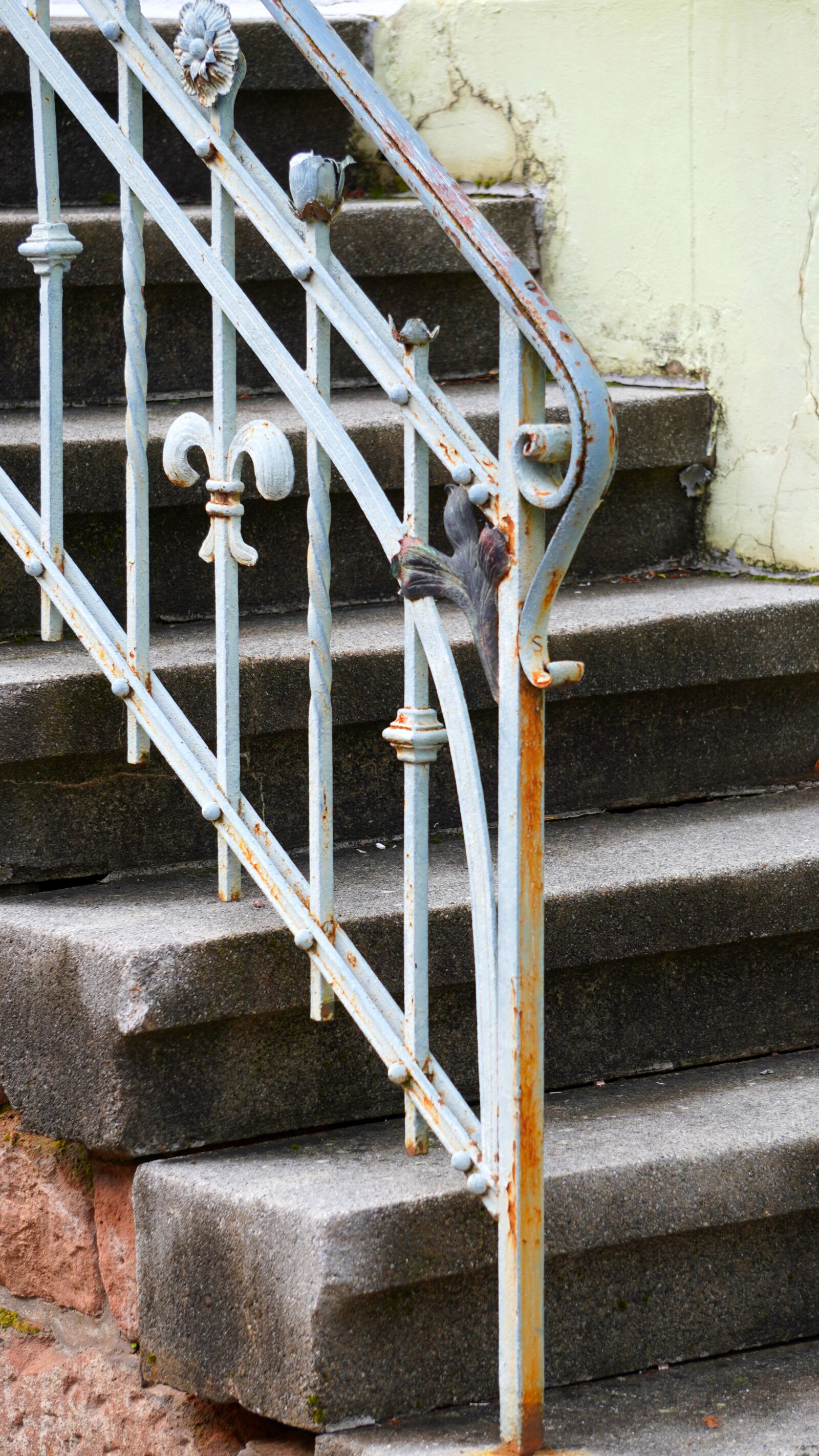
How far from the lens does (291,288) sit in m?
2.76

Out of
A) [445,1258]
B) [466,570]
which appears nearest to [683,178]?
[466,570]

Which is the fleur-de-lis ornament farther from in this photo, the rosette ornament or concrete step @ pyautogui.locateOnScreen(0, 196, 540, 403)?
→ concrete step @ pyautogui.locateOnScreen(0, 196, 540, 403)

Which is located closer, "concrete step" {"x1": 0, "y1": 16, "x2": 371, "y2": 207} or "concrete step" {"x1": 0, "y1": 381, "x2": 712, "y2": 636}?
"concrete step" {"x1": 0, "y1": 381, "x2": 712, "y2": 636}

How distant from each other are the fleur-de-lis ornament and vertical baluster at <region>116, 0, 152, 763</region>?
0.44 feet

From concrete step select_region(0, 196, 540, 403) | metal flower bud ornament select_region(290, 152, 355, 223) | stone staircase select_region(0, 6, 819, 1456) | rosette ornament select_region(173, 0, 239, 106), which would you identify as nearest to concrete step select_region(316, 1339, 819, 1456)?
stone staircase select_region(0, 6, 819, 1456)

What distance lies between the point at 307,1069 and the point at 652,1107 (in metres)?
0.40

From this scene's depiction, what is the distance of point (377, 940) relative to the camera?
6.06 feet

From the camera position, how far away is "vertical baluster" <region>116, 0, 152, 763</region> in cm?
184

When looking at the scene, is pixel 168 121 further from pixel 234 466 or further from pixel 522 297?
pixel 522 297

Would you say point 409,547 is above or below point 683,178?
below

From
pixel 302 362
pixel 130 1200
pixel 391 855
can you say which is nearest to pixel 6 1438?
pixel 130 1200

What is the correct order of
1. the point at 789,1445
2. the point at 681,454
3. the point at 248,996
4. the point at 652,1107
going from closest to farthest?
the point at 789,1445 < the point at 248,996 < the point at 652,1107 < the point at 681,454

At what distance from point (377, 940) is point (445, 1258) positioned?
0.38 metres

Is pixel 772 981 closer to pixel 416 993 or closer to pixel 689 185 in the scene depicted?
pixel 416 993
